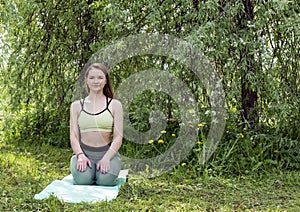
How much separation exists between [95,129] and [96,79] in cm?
41

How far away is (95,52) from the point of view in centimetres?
493

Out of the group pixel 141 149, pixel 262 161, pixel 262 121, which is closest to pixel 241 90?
pixel 262 121

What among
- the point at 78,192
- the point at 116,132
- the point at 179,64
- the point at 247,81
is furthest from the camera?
the point at 247,81

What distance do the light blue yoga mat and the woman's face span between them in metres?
0.79

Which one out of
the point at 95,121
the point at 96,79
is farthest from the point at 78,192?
the point at 96,79

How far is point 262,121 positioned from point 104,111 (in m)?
1.89

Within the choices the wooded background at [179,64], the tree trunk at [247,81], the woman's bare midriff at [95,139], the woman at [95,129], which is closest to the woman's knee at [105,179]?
the woman at [95,129]

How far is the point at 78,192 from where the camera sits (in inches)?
141

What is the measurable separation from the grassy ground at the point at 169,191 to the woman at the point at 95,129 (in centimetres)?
29

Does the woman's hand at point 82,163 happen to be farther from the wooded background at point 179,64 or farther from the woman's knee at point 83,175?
the wooded background at point 179,64

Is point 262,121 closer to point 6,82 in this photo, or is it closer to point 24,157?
point 24,157

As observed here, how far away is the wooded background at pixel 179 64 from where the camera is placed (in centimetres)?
430

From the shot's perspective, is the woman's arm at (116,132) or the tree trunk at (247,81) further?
the tree trunk at (247,81)

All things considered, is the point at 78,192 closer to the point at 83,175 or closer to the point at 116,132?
the point at 83,175
